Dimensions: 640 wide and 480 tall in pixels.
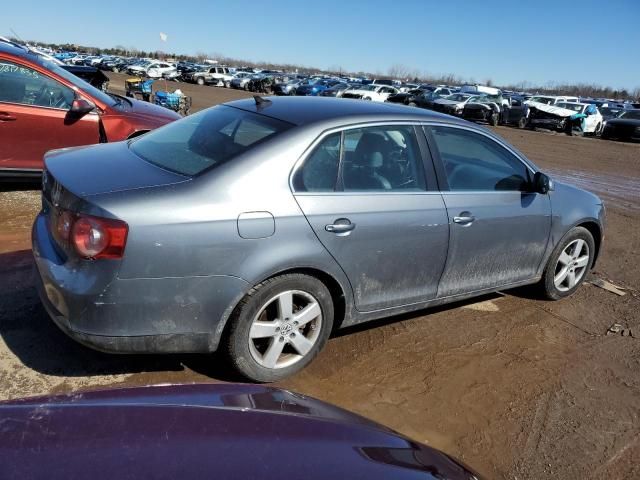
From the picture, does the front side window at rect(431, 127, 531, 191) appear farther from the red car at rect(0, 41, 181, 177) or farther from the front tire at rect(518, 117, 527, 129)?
the front tire at rect(518, 117, 527, 129)

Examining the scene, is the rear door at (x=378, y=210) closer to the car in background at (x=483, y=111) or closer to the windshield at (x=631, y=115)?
the car in background at (x=483, y=111)

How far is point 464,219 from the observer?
379cm

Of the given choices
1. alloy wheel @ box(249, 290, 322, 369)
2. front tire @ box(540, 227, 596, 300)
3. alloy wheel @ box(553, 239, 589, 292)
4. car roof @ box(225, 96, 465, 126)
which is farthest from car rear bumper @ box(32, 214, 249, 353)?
alloy wheel @ box(553, 239, 589, 292)

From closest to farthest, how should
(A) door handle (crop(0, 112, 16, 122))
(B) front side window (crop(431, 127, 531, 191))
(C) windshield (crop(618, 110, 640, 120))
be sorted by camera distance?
(B) front side window (crop(431, 127, 531, 191)), (A) door handle (crop(0, 112, 16, 122)), (C) windshield (crop(618, 110, 640, 120))

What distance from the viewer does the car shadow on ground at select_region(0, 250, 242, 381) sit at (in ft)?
10.6

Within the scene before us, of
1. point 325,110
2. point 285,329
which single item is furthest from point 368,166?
point 285,329

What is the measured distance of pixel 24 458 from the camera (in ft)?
4.37

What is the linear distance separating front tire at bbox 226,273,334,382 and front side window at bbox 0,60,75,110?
4.59 metres

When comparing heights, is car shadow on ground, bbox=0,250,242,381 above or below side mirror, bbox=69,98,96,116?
below

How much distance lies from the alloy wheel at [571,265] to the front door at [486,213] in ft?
1.37

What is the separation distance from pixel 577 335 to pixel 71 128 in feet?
18.5

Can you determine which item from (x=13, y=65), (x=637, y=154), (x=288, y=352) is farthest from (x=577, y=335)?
(x=637, y=154)

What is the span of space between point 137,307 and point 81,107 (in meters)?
4.32

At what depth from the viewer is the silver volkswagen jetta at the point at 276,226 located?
2.73 metres
